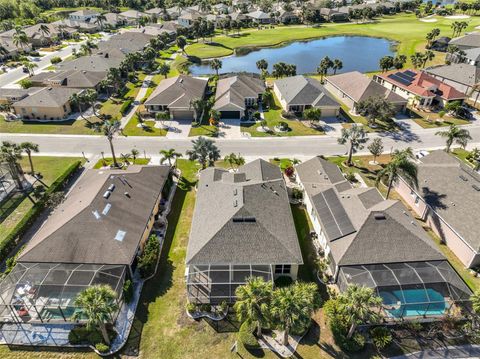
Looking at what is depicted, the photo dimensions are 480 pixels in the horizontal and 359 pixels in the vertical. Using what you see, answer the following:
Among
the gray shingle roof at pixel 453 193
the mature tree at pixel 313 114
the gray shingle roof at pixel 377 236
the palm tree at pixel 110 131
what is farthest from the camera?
the mature tree at pixel 313 114

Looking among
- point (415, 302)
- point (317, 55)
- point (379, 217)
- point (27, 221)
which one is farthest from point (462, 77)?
point (27, 221)

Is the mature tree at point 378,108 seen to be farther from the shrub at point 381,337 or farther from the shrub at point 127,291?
the shrub at point 127,291

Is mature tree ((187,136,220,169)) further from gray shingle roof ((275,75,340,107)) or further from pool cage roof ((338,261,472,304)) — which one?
gray shingle roof ((275,75,340,107))

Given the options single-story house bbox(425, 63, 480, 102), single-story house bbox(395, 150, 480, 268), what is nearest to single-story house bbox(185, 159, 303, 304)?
single-story house bbox(395, 150, 480, 268)

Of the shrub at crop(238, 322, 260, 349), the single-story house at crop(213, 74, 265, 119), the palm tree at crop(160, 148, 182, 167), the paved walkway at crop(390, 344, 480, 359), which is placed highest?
the single-story house at crop(213, 74, 265, 119)

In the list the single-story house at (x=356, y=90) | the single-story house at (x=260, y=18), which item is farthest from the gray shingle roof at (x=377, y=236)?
the single-story house at (x=260, y=18)

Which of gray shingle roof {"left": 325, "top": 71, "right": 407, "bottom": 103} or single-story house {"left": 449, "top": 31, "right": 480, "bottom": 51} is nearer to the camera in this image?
gray shingle roof {"left": 325, "top": 71, "right": 407, "bottom": 103}

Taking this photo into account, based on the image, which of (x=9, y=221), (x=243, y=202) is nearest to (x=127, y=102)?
(x=9, y=221)
